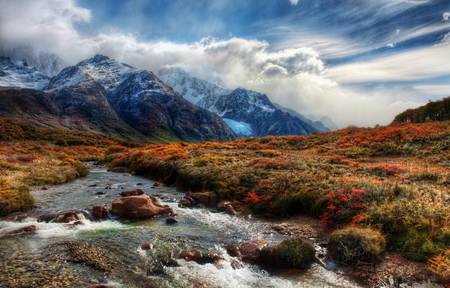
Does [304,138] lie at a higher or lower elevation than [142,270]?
higher

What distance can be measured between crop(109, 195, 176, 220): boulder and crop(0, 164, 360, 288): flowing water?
910 millimetres

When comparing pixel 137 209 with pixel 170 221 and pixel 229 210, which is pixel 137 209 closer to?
pixel 170 221

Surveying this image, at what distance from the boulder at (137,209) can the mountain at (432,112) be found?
64942 millimetres

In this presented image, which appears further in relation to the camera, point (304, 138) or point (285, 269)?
point (304, 138)

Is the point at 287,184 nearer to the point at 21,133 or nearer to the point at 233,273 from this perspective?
the point at 233,273

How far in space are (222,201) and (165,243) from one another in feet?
28.6

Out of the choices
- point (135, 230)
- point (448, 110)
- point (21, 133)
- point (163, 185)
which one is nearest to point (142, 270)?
point (135, 230)

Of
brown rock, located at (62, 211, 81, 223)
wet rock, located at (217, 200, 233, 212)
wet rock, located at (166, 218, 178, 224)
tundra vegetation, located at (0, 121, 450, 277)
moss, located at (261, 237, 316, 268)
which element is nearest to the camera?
moss, located at (261, 237, 316, 268)

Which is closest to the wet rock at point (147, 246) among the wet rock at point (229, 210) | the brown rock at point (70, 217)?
the brown rock at point (70, 217)

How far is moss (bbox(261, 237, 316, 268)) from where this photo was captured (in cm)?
1223

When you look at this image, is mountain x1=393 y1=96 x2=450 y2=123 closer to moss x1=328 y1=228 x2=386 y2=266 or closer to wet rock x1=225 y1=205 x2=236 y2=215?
wet rock x1=225 y1=205 x2=236 y2=215

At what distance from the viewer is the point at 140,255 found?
13.2 meters

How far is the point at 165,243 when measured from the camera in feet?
48.0

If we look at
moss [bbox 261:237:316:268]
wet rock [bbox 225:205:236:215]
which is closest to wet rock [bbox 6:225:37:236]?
wet rock [bbox 225:205:236:215]
